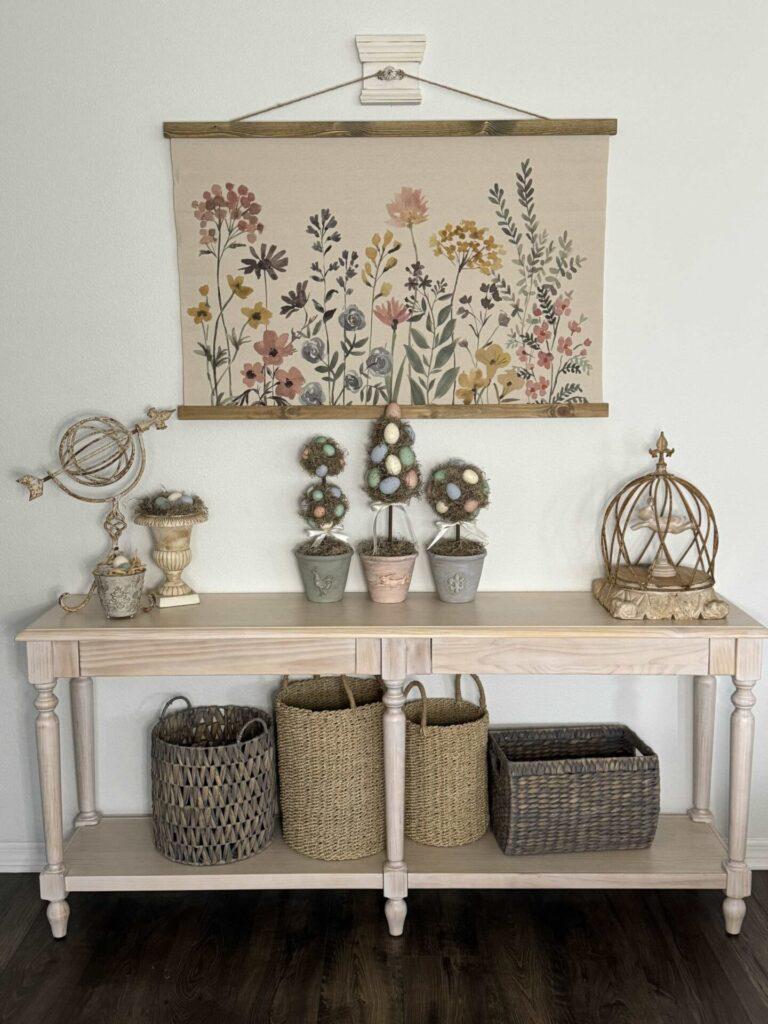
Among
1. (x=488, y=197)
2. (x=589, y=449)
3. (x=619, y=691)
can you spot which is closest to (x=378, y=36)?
(x=488, y=197)

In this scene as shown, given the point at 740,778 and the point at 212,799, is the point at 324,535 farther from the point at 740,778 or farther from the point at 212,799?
the point at 740,778

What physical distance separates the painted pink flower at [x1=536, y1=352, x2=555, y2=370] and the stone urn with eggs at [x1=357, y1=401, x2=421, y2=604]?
1.27ft

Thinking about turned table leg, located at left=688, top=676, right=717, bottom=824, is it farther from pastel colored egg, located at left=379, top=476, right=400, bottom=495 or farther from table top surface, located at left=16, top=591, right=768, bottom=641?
pastel colored egg, located at left=379, top=476, right=400, bottom=495

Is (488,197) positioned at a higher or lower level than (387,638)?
higher

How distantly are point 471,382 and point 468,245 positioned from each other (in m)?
0.35

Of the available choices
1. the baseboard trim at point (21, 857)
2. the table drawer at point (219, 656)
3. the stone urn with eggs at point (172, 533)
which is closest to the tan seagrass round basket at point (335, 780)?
the table drawer at point (219, 656)

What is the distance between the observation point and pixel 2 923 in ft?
8.02

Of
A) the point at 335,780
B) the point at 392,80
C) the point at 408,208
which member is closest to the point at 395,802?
the point at 335,780

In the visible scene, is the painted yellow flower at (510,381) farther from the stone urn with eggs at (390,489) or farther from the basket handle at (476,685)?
the basket handle at (476,685)

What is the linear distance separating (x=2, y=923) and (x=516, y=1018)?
1.31 meters

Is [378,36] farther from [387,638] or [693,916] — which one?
[693,916]

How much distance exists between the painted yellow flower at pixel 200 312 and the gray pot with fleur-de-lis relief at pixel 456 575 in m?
0.86

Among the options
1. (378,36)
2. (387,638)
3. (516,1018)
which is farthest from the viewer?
(378,36)

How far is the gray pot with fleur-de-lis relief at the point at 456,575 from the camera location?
2.44 m
